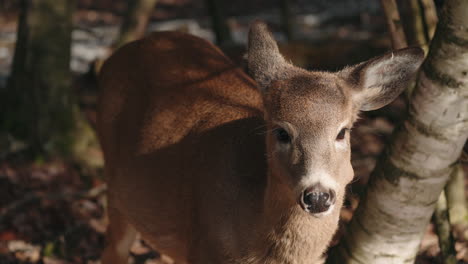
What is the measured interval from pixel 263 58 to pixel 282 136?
585 mm

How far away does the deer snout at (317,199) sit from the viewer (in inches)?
124

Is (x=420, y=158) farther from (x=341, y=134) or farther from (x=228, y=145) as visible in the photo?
(x=228, y=145)

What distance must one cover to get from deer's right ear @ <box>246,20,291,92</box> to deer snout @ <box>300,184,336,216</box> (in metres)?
0.91

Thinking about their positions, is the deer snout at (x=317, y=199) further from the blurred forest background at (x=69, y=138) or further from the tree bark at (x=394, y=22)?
the tree bark at (x=394, y=22)

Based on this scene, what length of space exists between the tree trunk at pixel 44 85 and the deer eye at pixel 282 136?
153 inches

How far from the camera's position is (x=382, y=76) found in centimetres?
374

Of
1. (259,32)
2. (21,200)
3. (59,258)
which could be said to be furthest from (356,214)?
(21,200)

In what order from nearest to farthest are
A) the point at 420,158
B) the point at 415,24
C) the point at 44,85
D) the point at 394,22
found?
the point at 420,158 < the point at 394,22 < the point at 415,24 < the point at 44,85

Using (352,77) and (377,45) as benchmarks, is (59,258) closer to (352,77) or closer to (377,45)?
(352,77)

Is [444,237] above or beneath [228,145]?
beneath

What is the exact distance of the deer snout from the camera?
315 cm

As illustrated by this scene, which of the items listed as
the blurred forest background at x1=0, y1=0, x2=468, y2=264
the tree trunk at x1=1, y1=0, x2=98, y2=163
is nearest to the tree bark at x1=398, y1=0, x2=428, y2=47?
the blurred forest background at x1=0, y1=0, x2=468, y2=264

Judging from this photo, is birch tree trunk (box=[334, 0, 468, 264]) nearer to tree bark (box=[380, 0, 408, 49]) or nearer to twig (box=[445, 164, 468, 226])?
tree bark (box=[380, 0, 408, 49])

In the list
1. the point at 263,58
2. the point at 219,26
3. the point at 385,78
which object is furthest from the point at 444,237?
the point at 219,26
